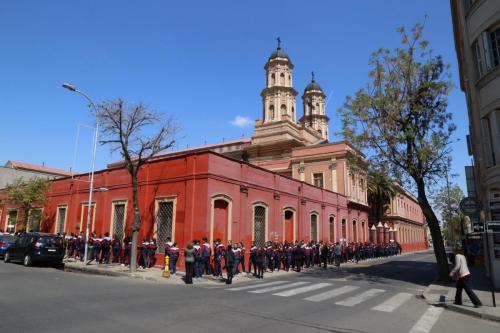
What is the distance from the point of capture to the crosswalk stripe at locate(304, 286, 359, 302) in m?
11.3

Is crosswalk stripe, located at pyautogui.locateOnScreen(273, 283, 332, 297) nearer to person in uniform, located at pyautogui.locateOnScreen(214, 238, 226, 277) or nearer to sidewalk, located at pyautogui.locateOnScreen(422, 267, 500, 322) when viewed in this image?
sidewalk, located at pyautogui.locateOnScreen(422, 267, 500, 322)

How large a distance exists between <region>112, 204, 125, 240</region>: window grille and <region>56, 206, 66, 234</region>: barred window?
25.1ft

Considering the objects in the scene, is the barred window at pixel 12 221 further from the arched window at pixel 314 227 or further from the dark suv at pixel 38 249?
the arched window at pixel 314 227

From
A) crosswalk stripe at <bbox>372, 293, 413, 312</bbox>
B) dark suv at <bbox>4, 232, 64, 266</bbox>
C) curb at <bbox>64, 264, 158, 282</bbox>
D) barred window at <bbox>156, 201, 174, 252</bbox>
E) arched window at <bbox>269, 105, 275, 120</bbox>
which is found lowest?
crosswalk stripe at <bbox>372, 293, 413, 312</bbox>

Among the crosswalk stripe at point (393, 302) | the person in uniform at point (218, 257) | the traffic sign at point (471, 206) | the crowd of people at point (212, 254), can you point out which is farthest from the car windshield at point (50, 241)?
the traffic sign at point (471, 206)

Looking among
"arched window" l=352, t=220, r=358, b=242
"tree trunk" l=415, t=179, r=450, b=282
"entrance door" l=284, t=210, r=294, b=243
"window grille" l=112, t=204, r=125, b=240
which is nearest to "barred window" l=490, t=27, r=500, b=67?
"tree trunk" l=415, t=179, r=450, b=282

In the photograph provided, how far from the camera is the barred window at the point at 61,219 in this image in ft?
94.6

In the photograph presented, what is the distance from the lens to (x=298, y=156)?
43.3m

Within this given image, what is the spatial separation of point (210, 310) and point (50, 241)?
14.4 meters

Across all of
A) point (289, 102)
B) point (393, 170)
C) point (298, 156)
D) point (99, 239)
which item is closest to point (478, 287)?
point (393, 170)

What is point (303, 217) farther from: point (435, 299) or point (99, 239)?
point (435, 299)

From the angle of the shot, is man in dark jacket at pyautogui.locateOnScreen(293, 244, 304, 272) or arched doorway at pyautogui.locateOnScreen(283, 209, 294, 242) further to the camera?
arched doorway at pyautogui.locateOnScreen(283, 209, 294, 242)

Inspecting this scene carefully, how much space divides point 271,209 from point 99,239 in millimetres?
10709

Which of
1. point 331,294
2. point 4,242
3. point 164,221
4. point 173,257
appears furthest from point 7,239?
point 331,294
